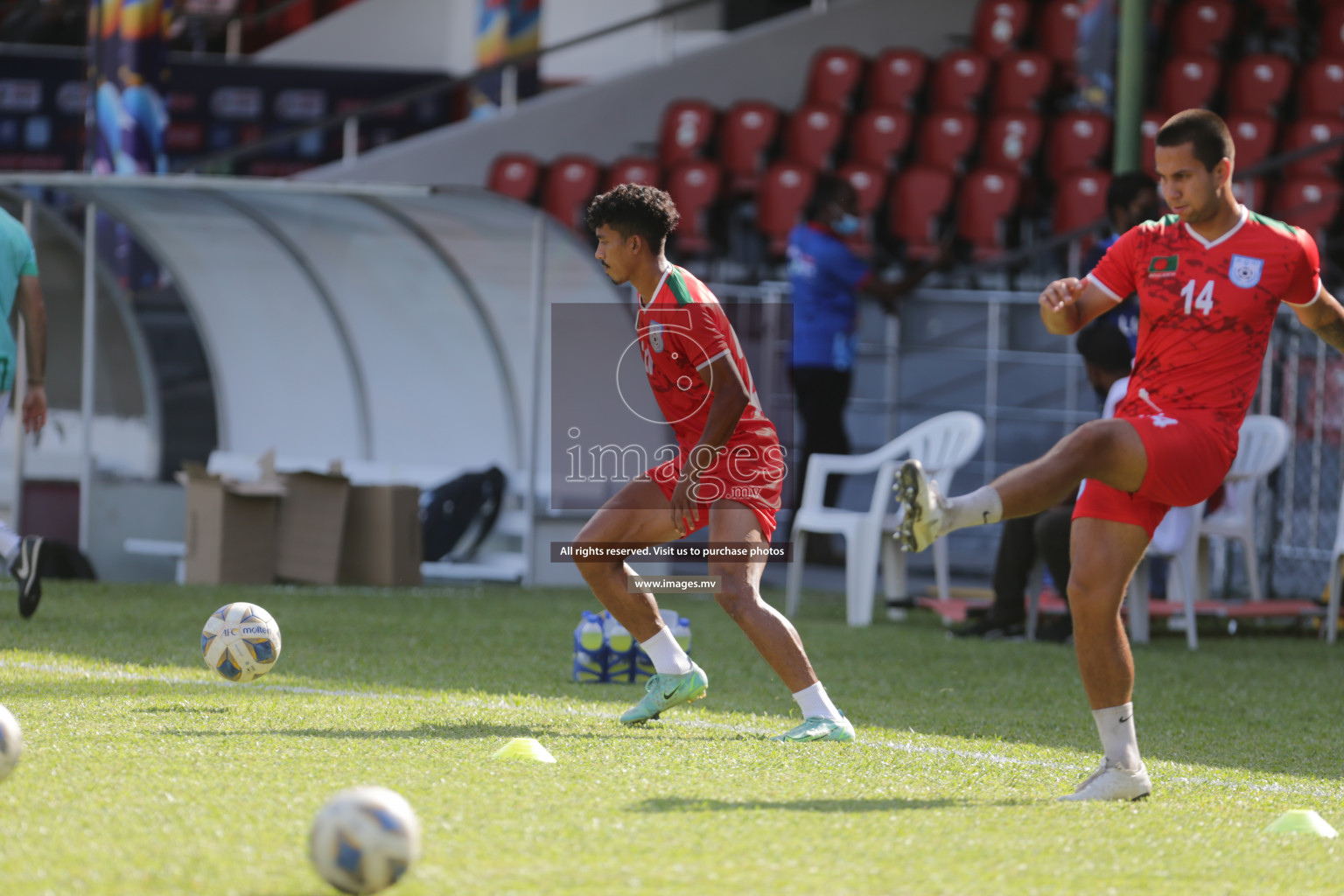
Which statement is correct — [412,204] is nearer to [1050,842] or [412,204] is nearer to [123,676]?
[123,676]

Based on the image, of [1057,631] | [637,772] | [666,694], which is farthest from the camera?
[1057,631]

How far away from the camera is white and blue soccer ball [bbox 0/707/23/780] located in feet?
12.2

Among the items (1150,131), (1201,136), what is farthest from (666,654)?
(1150,131)

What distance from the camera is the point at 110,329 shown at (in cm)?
1138

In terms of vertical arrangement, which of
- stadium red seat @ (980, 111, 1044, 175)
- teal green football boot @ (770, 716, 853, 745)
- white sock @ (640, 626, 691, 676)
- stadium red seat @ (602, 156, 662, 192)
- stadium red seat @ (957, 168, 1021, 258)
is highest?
stadium red seat @ (980, 111, 1044, 175)

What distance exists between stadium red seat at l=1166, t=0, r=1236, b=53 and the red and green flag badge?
15.3 metres

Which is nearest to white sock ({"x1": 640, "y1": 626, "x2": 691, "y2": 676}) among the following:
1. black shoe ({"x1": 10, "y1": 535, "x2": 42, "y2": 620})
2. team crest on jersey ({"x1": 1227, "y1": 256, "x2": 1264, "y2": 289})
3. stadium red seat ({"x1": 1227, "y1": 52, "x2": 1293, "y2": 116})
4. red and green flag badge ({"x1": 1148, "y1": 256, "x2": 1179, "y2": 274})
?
red and green flag badge ({"x1": 1148, "y1": 256, "x2": 1179, "y2": 274})

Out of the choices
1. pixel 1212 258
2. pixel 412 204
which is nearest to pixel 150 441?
pixel 412 204

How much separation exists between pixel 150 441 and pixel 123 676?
5728 millimetres

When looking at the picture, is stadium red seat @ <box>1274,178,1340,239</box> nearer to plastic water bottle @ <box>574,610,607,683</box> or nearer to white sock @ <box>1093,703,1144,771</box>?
plastic water bottle @ <box>574,610,607,683</box>

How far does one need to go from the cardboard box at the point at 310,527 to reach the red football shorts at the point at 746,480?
5654 mm

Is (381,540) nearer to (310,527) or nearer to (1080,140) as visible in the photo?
(310,527)

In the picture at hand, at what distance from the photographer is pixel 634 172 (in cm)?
1703

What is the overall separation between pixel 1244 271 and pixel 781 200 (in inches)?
475
